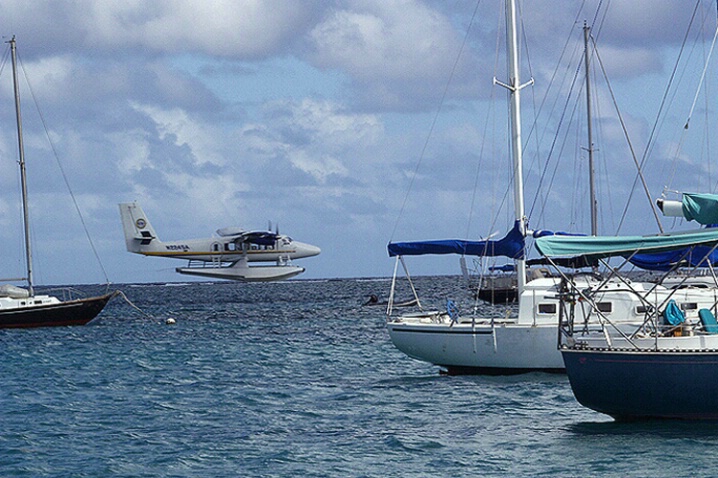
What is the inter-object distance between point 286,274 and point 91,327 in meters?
68.1

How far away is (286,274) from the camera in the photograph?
12400cm

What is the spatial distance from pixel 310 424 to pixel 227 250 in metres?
105

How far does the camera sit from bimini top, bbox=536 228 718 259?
62.4 ft

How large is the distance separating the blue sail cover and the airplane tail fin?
3963 inches

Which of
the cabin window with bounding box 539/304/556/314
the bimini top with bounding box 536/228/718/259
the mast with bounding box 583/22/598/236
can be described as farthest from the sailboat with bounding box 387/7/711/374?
the mast with bounding box 583/22/598/236

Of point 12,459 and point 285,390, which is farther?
point 285,390

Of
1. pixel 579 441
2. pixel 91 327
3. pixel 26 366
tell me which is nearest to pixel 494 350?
pixel 579 441

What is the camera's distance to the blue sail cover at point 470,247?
27891 mm

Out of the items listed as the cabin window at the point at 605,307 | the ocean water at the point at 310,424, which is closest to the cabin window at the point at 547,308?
the cabin window at the point at 605,307

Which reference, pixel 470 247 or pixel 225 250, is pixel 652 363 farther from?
pixel 225 250

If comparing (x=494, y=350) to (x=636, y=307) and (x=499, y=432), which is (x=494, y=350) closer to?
(x=636, y=307)

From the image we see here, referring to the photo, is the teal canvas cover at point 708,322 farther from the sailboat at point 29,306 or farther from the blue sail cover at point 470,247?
the sailboat at point 29,306

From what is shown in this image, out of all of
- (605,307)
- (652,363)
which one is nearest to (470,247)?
(605,307)

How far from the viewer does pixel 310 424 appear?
70.1ft
